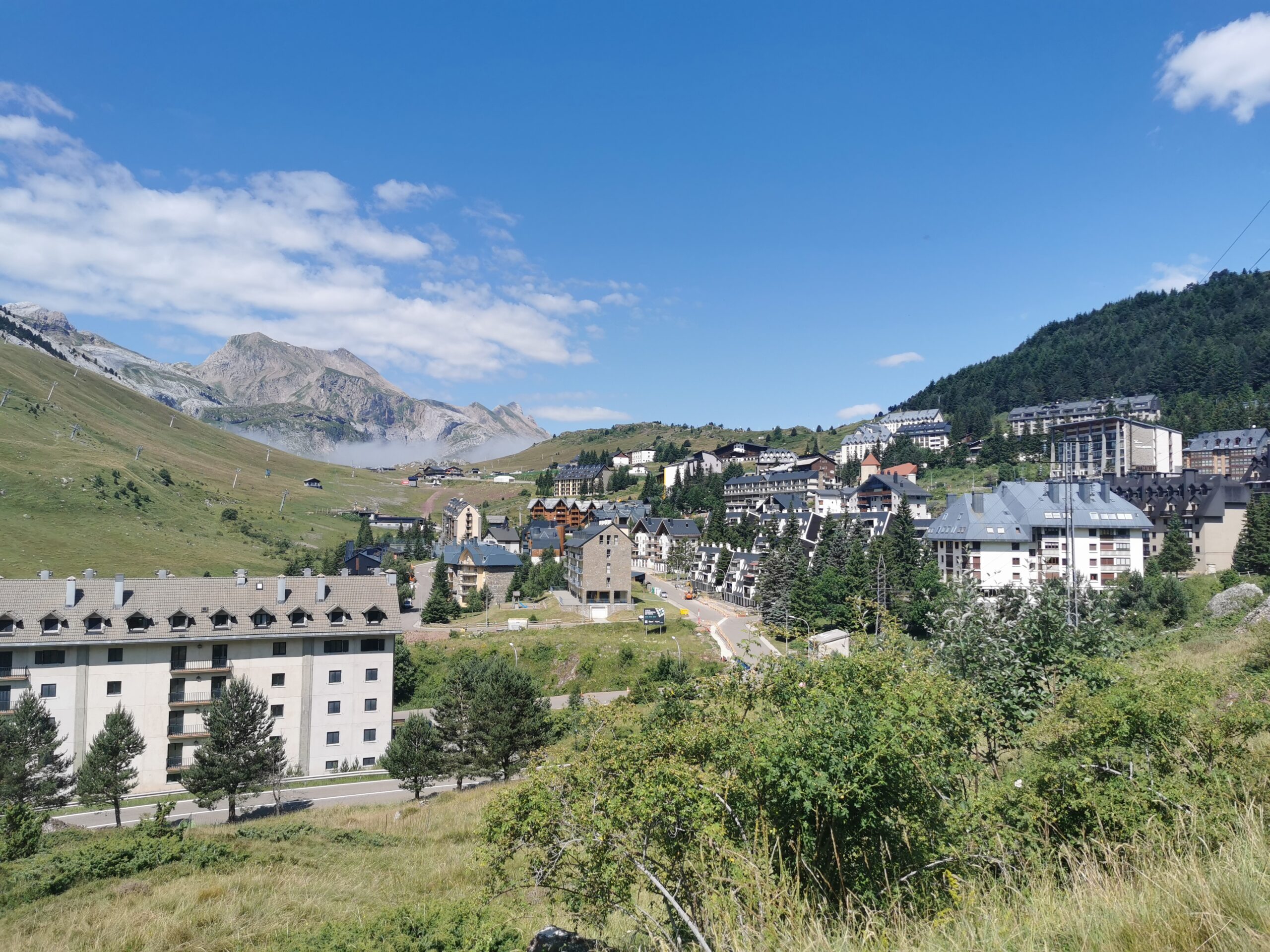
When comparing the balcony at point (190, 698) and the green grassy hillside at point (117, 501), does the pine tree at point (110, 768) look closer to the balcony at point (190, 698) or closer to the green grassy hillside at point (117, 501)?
the balcony at point (190, 698)

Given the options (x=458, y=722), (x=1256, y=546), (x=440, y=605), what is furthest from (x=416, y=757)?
(x=1256, y=546)

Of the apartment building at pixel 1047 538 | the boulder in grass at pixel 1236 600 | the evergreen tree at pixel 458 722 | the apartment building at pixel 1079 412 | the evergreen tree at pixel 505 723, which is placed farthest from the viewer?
the apartment building at pixel 1079 412

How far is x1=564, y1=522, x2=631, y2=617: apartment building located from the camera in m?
75.7

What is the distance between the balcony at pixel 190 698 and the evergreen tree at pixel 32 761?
5.12m

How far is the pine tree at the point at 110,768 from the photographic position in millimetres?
29922

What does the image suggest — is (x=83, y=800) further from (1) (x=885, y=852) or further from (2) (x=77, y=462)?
(2) (x=77, y=462)

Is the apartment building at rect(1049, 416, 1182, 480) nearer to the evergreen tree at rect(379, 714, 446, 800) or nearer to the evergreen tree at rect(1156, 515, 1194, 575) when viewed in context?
the evergreen tree at rect(1156, 515, 1194, 575)

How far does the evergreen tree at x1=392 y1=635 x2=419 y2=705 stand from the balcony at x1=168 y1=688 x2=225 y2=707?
39.2ft

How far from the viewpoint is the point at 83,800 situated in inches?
1191

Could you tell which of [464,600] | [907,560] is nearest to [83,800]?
[464,600]

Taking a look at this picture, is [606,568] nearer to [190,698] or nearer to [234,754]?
[190,698]

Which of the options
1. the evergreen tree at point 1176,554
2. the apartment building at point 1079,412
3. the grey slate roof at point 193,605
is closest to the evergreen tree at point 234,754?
the grey slate roof at point 193,605

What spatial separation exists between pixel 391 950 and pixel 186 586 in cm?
4095

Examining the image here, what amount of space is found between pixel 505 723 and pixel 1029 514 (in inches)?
2422
